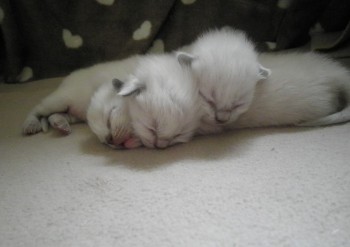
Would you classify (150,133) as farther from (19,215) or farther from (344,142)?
(344,142)

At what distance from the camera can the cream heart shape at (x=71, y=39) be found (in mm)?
1842

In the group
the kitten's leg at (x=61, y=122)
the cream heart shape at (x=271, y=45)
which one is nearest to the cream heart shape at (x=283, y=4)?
the cream heart shape at (x=271, y=45)

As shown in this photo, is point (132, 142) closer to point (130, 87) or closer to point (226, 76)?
point (130, 87)

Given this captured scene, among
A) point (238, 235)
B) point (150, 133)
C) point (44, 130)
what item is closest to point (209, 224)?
point (238, 235)

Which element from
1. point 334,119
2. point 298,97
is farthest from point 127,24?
point 334,119

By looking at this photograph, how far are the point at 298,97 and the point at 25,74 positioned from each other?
4.60 feet

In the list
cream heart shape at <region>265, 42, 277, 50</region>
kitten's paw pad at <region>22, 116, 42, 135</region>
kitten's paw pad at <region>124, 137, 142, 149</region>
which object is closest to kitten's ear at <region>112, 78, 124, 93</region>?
kitten's paw pad at <region>124, 137, 142, 149</region>

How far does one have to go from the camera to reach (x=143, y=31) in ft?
5.92

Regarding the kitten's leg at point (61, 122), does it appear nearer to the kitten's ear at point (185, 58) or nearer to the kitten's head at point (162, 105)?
the kitten's head at point (162, 105)

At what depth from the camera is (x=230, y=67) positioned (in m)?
1.24

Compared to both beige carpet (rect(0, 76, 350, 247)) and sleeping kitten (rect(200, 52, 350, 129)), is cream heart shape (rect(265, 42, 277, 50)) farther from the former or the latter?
beige carpet (rect(0, 76, 350, 247))

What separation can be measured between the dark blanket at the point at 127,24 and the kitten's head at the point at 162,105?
0.61 metres

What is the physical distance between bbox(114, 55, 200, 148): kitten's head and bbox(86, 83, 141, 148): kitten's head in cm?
4

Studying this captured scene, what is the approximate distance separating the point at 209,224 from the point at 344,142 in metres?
0.55
